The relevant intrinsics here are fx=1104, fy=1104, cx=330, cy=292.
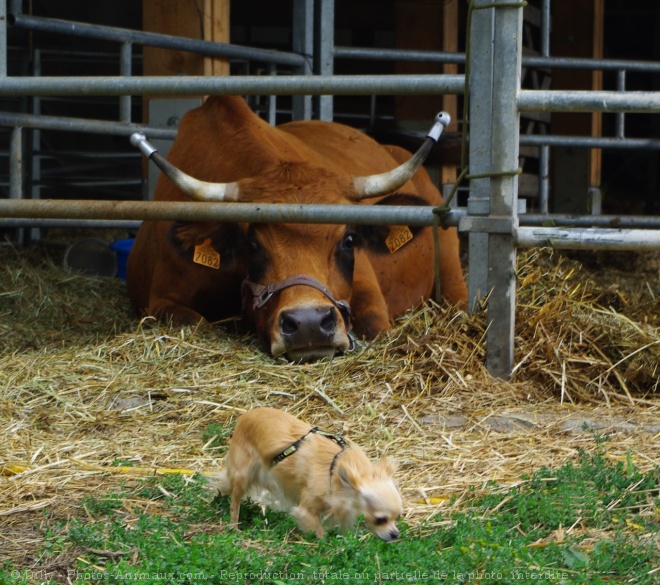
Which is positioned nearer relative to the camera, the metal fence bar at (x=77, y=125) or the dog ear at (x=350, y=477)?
the dog ear at (x=350, y=477)

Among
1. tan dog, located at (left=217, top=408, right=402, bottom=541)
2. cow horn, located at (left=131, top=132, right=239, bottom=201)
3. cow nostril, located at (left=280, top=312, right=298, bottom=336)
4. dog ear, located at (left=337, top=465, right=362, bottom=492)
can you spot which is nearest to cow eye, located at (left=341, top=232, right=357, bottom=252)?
cow horn, located at (left=131, top=132, right=239, bottom=201)

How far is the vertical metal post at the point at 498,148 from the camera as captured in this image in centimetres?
476

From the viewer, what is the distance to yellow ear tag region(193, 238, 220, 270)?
575 centimetres

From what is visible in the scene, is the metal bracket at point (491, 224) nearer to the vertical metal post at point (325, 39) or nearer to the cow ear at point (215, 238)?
the cow ear at point (215, 238)

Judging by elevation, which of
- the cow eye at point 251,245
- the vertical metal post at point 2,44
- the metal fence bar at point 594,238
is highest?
the vertical metal post at point 2,44

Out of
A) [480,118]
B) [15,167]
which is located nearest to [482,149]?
[480,118]

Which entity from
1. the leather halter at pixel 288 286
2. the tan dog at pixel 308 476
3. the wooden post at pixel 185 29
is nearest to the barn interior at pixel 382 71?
the wooden post at pixel 185 29

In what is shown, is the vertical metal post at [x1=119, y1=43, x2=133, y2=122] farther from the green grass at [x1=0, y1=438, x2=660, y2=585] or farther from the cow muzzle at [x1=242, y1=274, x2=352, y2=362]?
the green grass at [x1=0, y1=438, x2=660, y2=585]

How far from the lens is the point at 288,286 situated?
17.3 feet

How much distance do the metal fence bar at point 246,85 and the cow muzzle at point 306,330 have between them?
0.94m

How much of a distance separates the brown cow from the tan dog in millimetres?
1695

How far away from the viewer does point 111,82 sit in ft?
16.9

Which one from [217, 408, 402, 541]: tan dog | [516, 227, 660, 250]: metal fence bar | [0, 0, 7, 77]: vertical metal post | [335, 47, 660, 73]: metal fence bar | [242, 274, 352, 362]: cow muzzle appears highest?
[335, 47, 660, 73]: metal fence bar

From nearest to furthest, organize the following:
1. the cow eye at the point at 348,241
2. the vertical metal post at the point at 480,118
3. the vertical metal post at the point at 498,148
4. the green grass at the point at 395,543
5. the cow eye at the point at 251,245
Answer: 1. the green grass at the point at 395,543
2. the vertical metal post at the point at 498,148
3. the vertical metal post at the point at 480,118
4. the cow eye at the point at 251,245
5. the cow eye at the point at 348,241
